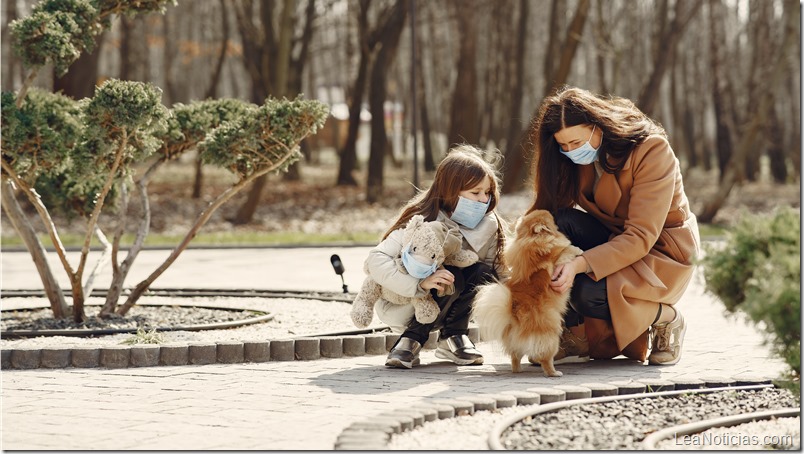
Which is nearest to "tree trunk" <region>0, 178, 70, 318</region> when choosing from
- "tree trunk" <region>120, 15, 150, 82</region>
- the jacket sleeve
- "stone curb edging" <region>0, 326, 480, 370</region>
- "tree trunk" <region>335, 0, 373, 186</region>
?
"stone curb edging" <region>0, 326, 480, 370</region>

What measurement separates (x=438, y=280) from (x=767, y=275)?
9.51 feet

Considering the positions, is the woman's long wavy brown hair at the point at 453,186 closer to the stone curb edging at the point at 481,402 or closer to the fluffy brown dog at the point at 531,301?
the fluffy brown dog at the point at 531,301

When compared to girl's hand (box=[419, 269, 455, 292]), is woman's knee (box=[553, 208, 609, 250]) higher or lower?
higher

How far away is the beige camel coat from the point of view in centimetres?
705

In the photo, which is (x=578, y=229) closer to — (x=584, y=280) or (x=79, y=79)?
(x=584, y=280)

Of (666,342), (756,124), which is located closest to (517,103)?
(756,124)

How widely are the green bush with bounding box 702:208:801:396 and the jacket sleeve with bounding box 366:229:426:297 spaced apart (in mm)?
2605

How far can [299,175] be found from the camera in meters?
35.1

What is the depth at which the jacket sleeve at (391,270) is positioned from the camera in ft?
23.7

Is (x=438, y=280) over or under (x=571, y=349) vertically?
over

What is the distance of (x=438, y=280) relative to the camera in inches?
280

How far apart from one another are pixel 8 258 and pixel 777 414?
49.2ft

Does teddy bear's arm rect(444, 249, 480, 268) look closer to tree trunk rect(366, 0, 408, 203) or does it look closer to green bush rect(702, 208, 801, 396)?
green bush rect(702, 208, 801, 396)

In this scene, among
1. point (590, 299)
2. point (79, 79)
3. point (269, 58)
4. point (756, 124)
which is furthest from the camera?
point (269, 58)
